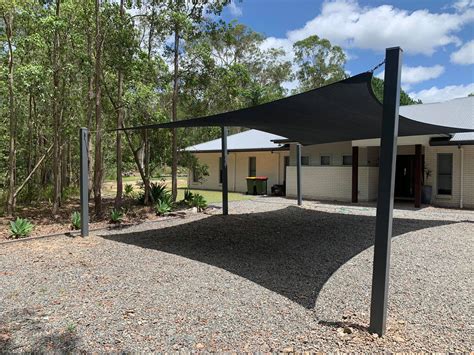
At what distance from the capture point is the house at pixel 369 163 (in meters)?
12.0

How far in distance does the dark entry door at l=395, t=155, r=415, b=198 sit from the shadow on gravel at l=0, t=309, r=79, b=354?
13879 millimetres

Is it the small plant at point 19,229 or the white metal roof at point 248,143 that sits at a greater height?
the white metal roof at point 248,143

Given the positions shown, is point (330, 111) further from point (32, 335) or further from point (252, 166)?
point (252, 166)

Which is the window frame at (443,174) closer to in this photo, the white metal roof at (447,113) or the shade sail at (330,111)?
the white metal roof at (447,113)

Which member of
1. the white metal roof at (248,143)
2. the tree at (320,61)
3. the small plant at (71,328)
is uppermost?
the tree at (320,61)

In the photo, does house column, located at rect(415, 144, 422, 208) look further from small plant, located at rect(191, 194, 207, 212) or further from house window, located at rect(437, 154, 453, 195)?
small plant, located at rect(191, 194, 207, 212)

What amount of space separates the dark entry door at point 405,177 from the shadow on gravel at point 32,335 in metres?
13.9

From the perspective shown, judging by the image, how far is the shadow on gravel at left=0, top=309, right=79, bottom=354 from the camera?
9.23 ft

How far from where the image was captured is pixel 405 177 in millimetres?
14516

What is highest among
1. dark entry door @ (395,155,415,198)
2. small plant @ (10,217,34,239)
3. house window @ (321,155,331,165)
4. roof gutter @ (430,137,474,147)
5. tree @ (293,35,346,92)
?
tree @ (293,35,346,92)

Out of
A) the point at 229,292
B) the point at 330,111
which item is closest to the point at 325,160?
the point at 330,111

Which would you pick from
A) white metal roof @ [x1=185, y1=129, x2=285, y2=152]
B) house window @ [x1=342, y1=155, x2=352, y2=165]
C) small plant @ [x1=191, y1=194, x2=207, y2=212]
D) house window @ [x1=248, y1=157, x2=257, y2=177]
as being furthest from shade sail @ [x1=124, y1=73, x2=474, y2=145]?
house window @ [x1=248, y1=157, x2=257, y2=177]

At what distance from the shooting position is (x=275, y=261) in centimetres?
545

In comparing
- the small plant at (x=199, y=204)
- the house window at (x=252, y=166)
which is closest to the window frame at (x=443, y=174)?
the small plant at (x=199, y=204)
